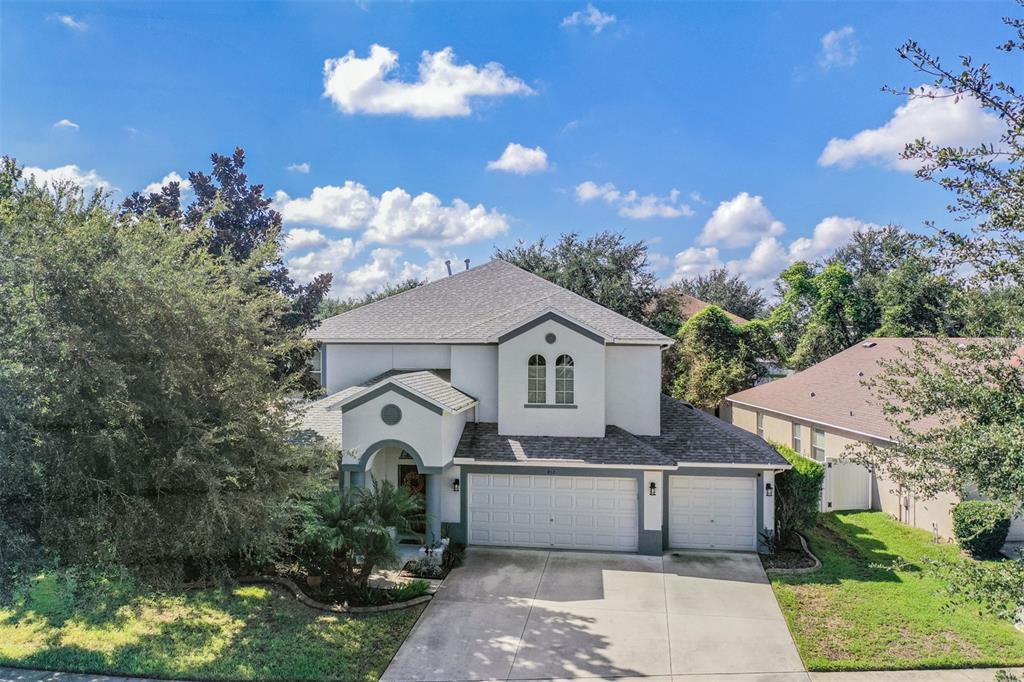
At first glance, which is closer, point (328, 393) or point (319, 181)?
point (328, 393)

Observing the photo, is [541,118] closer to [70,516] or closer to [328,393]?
[328,393]

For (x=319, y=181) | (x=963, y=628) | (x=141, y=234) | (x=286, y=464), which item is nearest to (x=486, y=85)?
(x=319, y=181)

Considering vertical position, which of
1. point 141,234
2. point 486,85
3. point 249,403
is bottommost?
point 249,403

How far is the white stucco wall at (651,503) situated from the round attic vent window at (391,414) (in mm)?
6692

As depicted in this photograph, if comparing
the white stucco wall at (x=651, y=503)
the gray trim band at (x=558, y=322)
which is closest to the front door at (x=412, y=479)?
the gray trim band at (x=558, y=322)

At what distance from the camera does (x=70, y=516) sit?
26.2 ft

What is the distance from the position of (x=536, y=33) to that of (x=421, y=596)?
14778 mm

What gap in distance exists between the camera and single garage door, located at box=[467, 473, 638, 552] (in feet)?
49.6

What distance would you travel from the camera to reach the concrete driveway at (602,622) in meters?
9.35

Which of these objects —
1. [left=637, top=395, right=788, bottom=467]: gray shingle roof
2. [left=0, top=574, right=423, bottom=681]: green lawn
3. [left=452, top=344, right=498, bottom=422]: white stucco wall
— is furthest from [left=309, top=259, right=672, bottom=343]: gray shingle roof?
[left=0, top=574, right=423, bottom=681]: green lawn

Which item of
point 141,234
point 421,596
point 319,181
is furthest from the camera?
point 319,181

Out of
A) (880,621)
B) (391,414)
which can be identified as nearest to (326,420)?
(391,414)

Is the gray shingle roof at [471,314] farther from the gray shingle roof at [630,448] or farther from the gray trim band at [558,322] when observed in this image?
the gray shingle roof at [630,448]

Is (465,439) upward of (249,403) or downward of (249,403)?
downward
